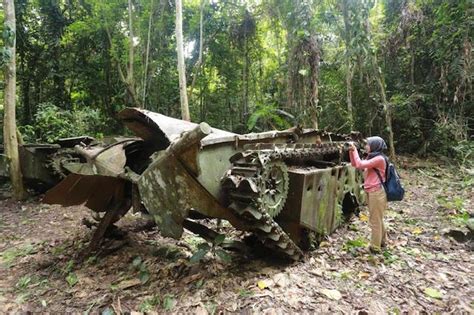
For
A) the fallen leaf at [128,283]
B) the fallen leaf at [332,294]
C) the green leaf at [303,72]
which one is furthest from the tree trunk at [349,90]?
the fallen leaf at [128,283]

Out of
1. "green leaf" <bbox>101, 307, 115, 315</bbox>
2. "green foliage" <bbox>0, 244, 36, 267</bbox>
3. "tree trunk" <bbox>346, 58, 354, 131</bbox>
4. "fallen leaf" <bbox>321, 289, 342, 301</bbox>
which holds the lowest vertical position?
"green foliage" <bbox>0, 244, 36, 267</bbox>

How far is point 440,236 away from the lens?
621 centimetres

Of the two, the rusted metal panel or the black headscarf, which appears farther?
the black headscarf

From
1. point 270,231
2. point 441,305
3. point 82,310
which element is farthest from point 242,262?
point 441,305

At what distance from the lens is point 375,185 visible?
549cm

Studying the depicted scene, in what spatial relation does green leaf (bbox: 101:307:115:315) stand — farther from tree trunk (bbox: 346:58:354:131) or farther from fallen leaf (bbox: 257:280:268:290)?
tree trunk (bbox: 346:58:354:131)

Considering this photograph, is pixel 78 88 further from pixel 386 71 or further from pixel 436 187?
pixel 436 187

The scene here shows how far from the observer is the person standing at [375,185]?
5398 mm

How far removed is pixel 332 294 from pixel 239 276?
117 centimetres

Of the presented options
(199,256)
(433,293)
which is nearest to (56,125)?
(199,256)

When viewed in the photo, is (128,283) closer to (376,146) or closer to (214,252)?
(214,252)

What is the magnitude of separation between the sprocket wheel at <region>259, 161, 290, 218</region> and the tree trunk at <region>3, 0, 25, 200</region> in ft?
25.3

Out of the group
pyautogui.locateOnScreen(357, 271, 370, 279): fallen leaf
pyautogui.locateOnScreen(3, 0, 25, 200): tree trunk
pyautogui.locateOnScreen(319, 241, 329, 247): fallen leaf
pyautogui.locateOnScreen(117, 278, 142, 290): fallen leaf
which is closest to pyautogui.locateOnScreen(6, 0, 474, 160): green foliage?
pyautogui.locateOnScreen(3, 0, 25, 200): tree trunk

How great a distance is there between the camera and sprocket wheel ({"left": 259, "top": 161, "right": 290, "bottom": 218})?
4145mm
